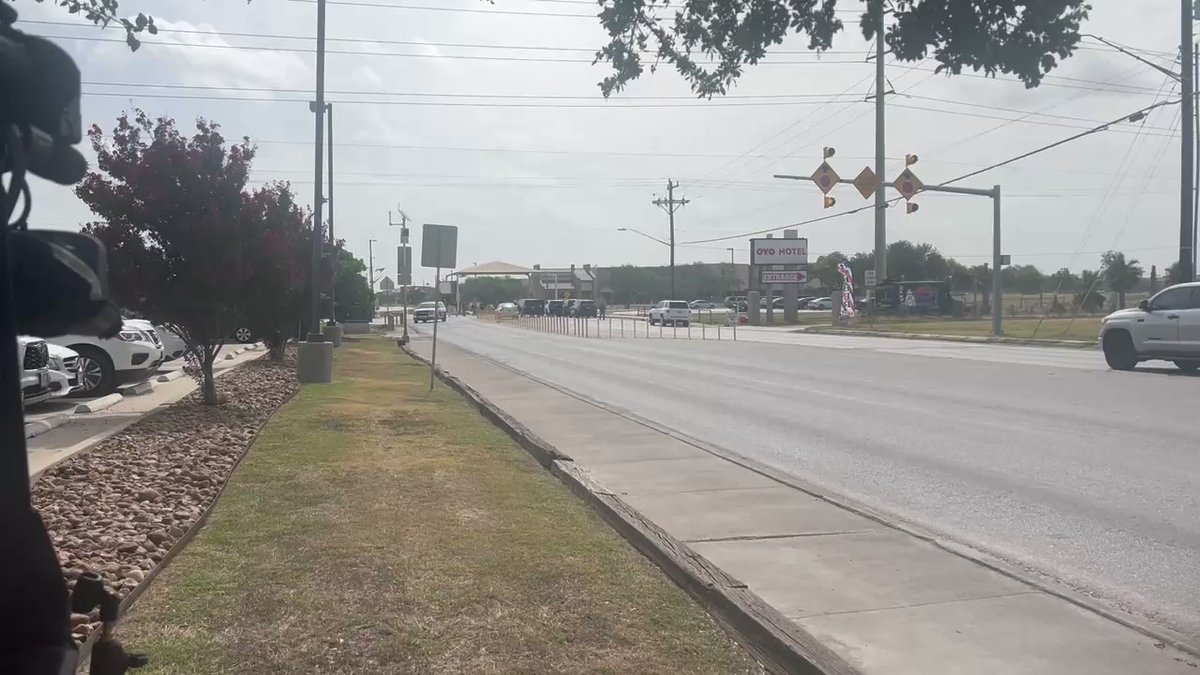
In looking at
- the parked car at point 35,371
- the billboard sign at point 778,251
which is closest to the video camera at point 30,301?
the parked car at point 35,371

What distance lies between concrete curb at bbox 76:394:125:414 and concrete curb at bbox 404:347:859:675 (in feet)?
25.8

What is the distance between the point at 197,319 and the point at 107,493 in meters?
5.71

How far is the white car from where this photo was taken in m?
19.9

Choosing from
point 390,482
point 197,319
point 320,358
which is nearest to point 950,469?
point 390,482

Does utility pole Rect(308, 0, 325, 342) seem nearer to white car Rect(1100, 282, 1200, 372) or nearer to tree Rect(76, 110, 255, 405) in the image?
tree Rect(76, 110, 255, 405)

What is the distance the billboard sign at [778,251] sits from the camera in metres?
73.8

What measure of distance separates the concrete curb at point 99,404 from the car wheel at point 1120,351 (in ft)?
60.9

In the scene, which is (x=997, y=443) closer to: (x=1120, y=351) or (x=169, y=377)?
(x=1120, y=351)

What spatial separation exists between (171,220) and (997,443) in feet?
33.1

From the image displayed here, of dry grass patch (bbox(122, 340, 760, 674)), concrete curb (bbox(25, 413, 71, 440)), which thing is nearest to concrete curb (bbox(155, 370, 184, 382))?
concrete curb (bbox(25, 413, 71, 440))

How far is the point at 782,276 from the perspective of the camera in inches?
2790

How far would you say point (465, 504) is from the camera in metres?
7.71

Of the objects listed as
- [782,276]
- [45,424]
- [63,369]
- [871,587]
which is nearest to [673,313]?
[782,276]

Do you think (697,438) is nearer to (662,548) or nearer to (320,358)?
(662,548)
